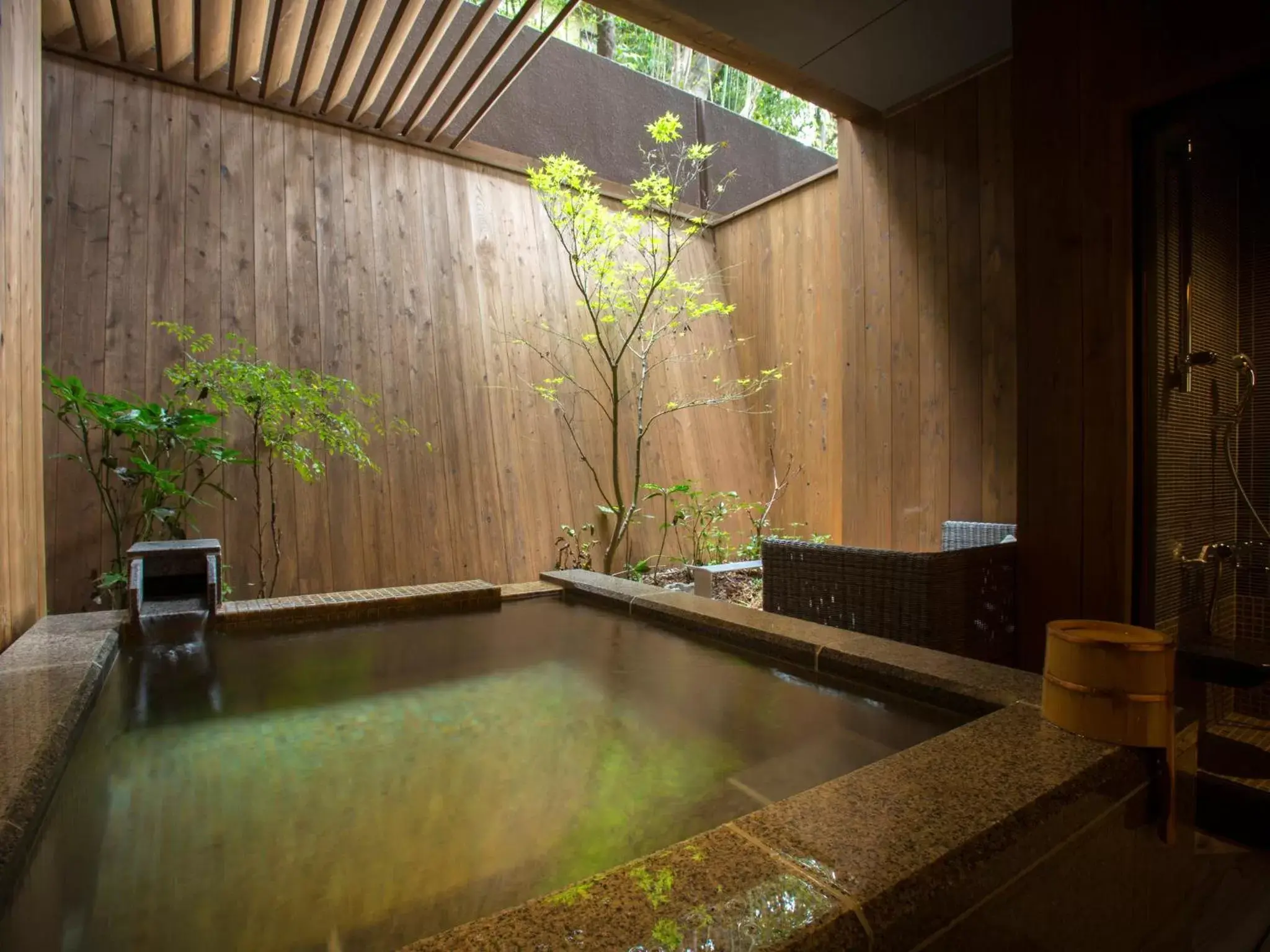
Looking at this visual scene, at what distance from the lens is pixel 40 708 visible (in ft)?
4.19

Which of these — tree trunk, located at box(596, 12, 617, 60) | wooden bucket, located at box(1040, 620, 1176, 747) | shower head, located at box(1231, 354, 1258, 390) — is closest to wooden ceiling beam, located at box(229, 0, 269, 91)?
wooden bucket, located at box(1040, 620, 1176, 747)

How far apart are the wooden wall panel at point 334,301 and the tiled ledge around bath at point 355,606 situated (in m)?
1.34

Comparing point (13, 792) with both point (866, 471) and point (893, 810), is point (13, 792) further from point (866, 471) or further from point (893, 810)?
point (866, 471)

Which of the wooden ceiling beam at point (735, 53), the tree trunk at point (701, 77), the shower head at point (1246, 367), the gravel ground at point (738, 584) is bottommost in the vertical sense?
the gravel ground at point (738, 584)

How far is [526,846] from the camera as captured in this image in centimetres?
105

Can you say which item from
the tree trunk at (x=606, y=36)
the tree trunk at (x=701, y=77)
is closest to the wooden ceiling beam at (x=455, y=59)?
the tree trunk at (x=606, y=36)

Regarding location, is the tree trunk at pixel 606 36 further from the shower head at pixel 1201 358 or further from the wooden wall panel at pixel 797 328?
the shower head at pixel 1201 358

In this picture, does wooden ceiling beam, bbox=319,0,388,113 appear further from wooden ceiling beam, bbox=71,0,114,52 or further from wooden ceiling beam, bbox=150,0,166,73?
wooden ceiling beam, bbox=71,0,114,52

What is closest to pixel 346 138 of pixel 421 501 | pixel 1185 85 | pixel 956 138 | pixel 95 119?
pixel 95 119

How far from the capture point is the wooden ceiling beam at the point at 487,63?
317 centimetres

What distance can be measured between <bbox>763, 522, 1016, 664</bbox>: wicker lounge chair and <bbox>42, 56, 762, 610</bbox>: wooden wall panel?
2537 millimetres

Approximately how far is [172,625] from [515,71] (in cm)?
325

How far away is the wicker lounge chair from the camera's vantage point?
205 cm

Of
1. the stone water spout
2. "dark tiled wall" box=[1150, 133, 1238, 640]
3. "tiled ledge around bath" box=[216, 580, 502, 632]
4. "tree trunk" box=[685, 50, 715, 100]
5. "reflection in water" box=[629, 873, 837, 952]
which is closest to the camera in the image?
"reflection in water" box=[629, 873, 837, 952]
